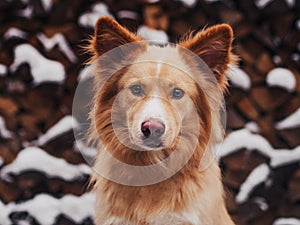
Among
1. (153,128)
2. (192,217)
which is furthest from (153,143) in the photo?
(192,217)

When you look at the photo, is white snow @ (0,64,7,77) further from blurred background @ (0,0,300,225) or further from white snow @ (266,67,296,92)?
white snow @ (266,67,296,92)

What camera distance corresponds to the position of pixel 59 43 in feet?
2.78

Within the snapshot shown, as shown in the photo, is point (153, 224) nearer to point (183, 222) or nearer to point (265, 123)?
point (183, 222)

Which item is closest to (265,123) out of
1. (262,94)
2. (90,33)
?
(262,94)

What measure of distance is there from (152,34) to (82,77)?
0.44ft

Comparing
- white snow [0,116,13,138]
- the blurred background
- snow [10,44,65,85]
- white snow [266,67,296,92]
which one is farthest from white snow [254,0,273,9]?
white snow [0,116,13,138]

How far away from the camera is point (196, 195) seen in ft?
2.53

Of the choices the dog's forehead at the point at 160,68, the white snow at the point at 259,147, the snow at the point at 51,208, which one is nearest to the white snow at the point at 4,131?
the snow at the point at 51,208

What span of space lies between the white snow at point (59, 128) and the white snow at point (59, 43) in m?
0.10

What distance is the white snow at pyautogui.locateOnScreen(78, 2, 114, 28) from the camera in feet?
2.72

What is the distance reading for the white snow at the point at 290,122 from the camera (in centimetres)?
83

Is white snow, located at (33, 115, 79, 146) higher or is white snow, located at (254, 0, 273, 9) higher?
white snow, located at (254, 0, 273, 9)

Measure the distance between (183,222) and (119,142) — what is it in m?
0.15

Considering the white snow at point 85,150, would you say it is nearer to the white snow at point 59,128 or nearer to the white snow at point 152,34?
the white snow at point 59,128
